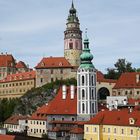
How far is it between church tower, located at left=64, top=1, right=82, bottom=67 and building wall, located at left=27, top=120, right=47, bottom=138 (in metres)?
30.5

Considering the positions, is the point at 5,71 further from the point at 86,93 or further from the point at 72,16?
the point at 86,93

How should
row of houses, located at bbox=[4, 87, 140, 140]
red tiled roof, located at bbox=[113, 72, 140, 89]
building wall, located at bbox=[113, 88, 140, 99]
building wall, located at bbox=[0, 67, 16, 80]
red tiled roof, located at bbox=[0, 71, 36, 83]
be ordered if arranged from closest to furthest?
row of houses, located at bbox=[4, 87, 140, 140], building wall, located at bbox=[113, 88, 140, 99], red tiled roof, located at bbox=[113, 72, 140, 89], red tiled roof, located at bbox=[0, 71, 36, 83], building wall, located at bbox=[0, 67, 16, 80]

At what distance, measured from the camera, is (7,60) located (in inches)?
5103

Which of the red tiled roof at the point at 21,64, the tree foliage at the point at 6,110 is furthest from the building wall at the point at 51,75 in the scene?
the red tiled roof at the point at 21,64

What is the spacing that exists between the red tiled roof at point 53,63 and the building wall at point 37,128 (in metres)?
25.4

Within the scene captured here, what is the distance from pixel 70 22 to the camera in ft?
366

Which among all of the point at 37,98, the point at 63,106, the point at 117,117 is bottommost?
the point at 117,117

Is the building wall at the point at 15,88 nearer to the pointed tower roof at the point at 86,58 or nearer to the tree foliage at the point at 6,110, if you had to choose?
the tree foliage at the point at 6,110

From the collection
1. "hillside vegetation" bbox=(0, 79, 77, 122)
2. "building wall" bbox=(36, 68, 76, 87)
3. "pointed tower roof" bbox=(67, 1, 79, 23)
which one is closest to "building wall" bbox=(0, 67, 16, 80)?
"building wall" bbox=(36, 68, 76, 87)

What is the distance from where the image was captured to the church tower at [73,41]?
108 meters

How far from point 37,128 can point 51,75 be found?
28.0 m

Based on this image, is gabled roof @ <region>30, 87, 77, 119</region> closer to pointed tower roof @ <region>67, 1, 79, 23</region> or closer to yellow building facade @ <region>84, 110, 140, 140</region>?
yellow building facade @ <region>84, 110, 140, 140</region>

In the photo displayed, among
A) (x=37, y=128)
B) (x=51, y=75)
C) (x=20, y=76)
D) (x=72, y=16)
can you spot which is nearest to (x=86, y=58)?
(x=37, y=128)

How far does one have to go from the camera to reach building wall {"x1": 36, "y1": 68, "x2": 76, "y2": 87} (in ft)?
340
